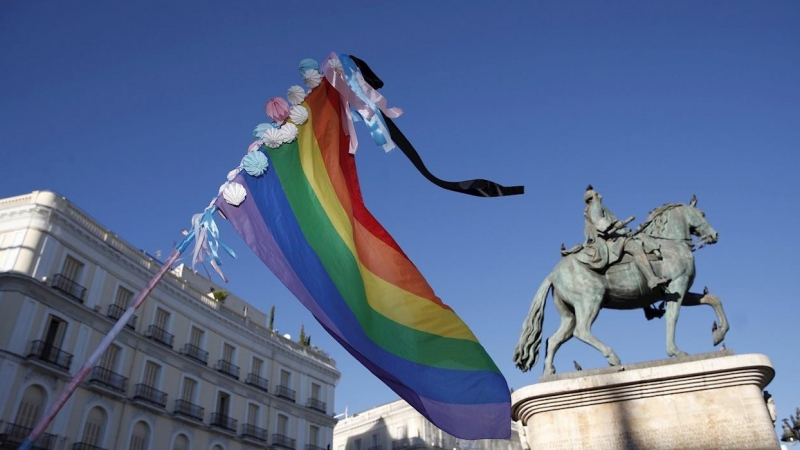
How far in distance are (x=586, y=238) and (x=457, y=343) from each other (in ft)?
11.6

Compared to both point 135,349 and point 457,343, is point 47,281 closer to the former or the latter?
point 135,349

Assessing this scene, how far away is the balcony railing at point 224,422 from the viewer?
115 feet

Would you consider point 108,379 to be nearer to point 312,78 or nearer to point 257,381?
point 257,381

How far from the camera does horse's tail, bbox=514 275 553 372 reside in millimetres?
9320

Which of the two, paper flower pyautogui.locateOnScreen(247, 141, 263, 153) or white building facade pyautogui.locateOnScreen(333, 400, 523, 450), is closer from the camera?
paper flower pyautogui.locateOnScreen(247, 141, 263, 153)

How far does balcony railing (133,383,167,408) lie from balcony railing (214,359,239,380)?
4419 millimetres

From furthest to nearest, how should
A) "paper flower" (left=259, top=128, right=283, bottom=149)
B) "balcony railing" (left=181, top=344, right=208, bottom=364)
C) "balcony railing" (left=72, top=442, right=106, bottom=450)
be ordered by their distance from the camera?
"balcony railing" (left=181, top=344, right=208, bottom=364) < "balcony railing" (left=72, top=442, right=106, bottom=450) < "paper flower" (left=259, top=128, right=283, bottom=149)

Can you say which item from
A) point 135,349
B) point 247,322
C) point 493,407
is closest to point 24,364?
point 135,349

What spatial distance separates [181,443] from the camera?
3300cm

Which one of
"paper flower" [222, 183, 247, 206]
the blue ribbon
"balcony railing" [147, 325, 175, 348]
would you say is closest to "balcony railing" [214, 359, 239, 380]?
"balcony railing" [147, 325, 175, 348]

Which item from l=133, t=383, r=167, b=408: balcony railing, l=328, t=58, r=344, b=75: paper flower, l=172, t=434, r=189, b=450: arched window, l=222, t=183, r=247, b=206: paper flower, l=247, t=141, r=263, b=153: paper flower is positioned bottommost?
l=222, t=183, r=247, b=206: paper flower

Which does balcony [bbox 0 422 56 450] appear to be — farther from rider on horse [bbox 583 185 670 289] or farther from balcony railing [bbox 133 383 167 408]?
rider on horse [bbox 583 185 670 289]

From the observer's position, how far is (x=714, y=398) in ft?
24.6

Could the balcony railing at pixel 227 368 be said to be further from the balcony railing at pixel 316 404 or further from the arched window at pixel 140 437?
the balcony railing at pixel 316 404
